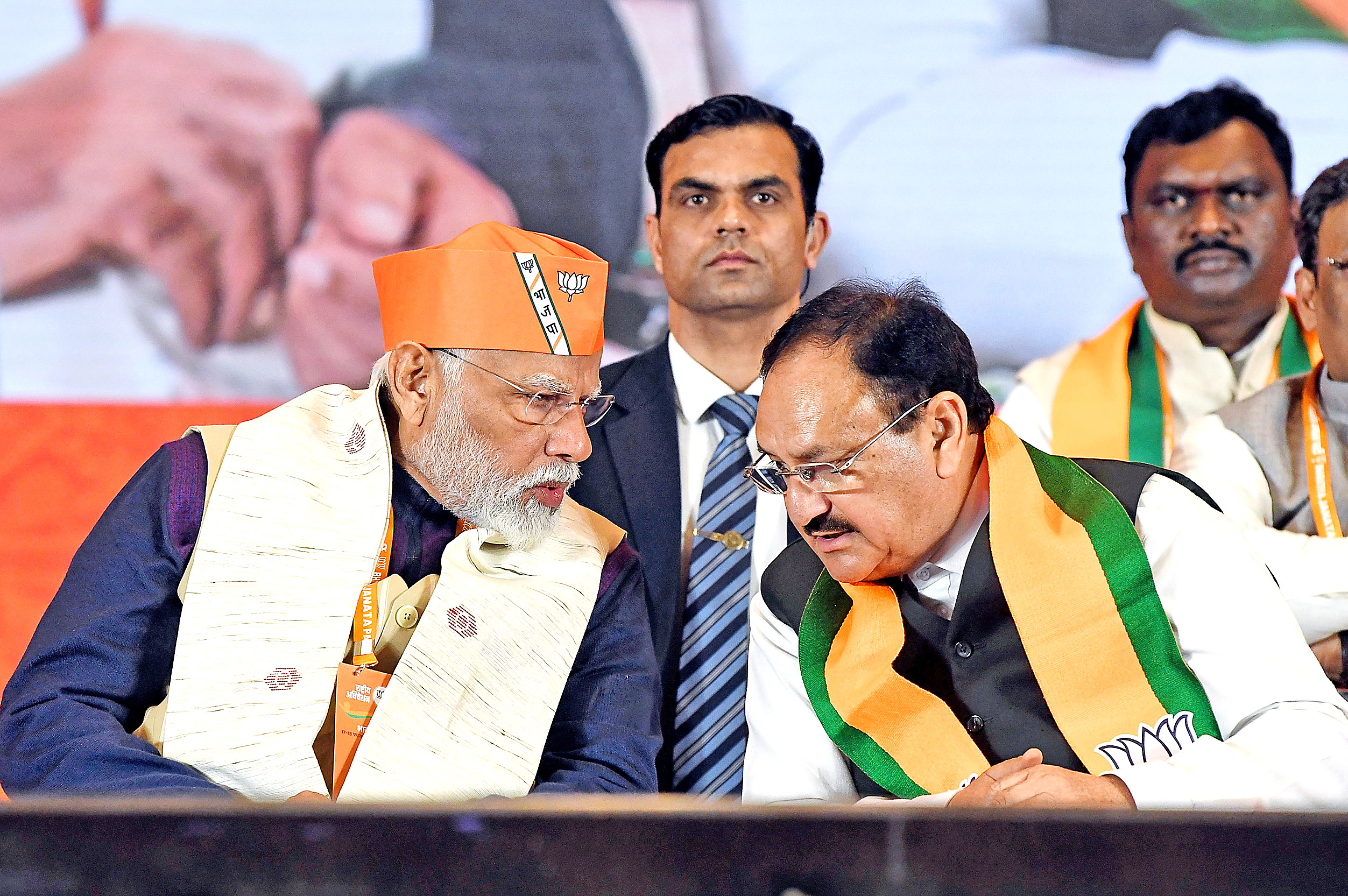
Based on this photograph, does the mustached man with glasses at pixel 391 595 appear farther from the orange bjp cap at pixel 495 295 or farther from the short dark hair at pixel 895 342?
the short dark hair at pixel 895 342

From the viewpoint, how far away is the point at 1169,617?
6.05 ft

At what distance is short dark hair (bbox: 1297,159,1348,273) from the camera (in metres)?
2.47

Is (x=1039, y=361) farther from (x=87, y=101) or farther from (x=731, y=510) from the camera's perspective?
(x=87, y=101)

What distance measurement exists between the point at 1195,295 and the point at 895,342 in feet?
5.17

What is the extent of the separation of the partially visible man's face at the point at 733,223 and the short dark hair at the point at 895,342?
726mm

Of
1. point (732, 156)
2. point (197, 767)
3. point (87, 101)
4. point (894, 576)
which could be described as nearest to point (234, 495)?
point (197, 767)

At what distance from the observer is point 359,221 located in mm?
3658

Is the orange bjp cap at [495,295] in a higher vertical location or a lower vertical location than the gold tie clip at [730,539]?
higher

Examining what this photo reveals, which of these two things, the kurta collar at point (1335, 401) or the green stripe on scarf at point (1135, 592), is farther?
the kurta collar at point (1335, 401)

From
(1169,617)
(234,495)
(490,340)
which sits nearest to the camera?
(1169,617)

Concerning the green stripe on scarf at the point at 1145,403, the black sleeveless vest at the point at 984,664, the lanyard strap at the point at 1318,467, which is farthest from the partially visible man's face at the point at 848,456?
the green stripe on scarf at the point at 1145,403

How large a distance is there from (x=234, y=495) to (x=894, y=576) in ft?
3.71

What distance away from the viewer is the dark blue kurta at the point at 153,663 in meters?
1.83

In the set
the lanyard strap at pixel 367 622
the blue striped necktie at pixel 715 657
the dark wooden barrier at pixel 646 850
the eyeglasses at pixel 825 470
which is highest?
the dark wooden barrier at pixel 646 850
